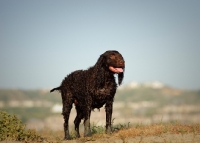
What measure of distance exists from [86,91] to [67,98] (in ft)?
4.23

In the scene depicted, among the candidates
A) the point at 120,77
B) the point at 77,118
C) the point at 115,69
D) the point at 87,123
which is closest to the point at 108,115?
the point at 87,123

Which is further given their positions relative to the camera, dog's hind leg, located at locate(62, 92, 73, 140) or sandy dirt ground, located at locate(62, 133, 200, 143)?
dog's hind leg, located at locate(62, 92, 73, 140)

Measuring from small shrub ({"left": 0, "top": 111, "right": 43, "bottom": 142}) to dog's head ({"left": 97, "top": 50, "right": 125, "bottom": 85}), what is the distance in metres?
3.39

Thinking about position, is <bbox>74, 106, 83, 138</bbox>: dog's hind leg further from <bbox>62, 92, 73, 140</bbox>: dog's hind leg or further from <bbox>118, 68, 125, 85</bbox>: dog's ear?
<bbox>118, 68, 125, 85</bbox>: dog's ear

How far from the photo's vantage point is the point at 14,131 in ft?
36.9

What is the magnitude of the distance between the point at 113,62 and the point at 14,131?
13.4 ft

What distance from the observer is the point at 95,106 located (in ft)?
36.6

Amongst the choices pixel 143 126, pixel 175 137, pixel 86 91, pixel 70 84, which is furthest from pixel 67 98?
pixel 175 137

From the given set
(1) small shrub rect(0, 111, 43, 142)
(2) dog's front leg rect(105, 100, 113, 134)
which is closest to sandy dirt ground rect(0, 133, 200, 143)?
(2) dog's front leg rect(105, 100, 113, 134)

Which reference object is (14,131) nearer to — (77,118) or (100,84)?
(77,118)

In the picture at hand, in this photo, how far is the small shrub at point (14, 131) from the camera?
1106cm

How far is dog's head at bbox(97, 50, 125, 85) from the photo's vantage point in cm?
1063

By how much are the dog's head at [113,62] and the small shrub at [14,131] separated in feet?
11.1

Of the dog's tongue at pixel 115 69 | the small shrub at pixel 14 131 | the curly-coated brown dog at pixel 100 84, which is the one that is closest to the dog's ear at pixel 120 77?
the curly-coated brown dog at pixel 100 84
